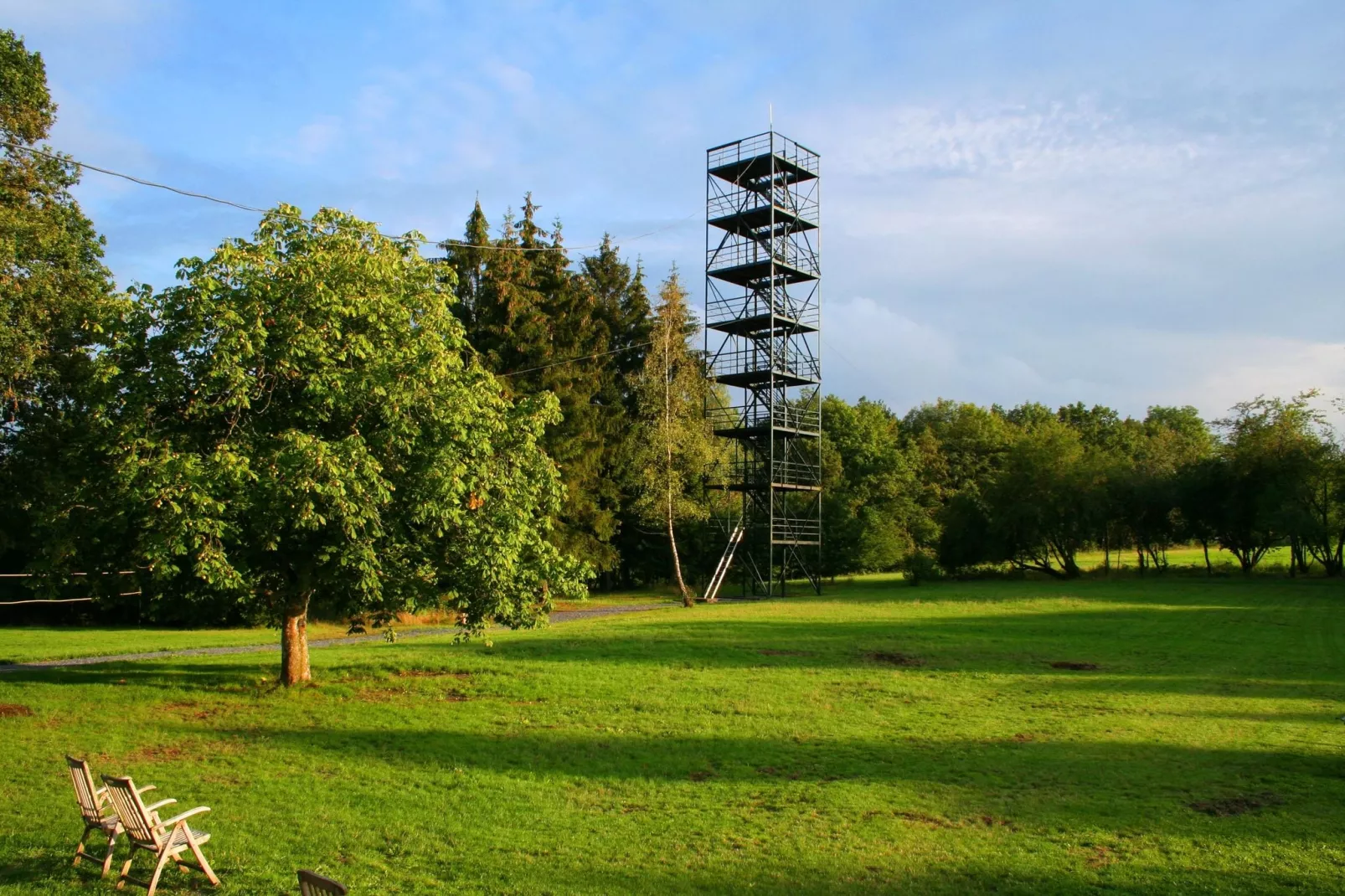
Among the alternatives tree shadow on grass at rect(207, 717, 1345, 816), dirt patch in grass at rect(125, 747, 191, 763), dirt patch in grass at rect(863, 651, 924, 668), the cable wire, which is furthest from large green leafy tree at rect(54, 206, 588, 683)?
the cable wire

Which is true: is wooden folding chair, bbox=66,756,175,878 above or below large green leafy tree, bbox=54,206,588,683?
below

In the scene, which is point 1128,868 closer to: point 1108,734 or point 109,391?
point 1108,734

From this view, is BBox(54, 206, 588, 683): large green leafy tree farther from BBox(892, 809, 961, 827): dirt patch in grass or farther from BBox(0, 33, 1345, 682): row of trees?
BBox(892, 809, 961, 827): dirt patch in grass

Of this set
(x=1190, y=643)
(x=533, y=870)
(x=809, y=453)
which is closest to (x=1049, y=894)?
(x=533, y=870)

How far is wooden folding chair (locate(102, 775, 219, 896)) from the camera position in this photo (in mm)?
7096

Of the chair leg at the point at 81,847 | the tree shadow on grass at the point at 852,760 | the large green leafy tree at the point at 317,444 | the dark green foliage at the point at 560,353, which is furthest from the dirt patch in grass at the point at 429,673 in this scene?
the dark green foliage at the point at 560,353

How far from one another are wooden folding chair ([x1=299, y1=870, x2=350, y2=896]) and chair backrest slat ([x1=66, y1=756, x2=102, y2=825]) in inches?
134

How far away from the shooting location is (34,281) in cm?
2480

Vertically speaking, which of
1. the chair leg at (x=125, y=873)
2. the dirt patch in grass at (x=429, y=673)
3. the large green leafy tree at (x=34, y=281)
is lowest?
the dirt patch in grass at (x=429, y=673)

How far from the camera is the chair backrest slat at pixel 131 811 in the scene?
7070 mm

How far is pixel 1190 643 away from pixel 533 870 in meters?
22.1

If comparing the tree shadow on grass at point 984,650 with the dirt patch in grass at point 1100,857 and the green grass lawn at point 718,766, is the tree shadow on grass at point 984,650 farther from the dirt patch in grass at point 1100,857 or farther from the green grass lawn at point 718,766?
the dirt patch in grass at point 1100,857

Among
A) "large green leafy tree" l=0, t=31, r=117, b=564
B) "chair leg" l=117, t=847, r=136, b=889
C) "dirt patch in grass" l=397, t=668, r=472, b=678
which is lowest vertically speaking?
"dirt patch in grass" l=397, t=668, r=472, b=678

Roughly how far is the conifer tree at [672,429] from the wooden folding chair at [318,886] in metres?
35.6
